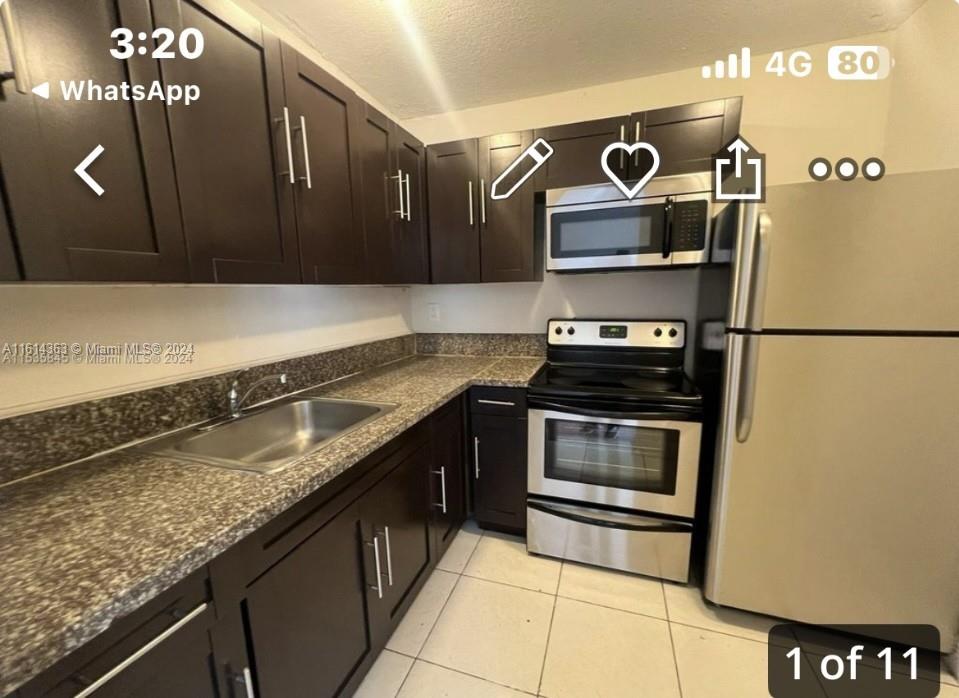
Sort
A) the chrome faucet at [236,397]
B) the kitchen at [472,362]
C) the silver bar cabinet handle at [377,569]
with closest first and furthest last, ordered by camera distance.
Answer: the kitchen at [472,362], the silver bar cabinet handle at [377,569], the chrome faucet at [236,397]

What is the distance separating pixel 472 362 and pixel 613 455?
99 centimetres

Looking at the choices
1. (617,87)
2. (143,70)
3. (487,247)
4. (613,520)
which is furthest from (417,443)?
(617,87)

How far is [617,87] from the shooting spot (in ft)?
6.54

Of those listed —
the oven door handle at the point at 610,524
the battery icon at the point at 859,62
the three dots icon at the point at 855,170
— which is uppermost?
the battery icon at the point at 859,62

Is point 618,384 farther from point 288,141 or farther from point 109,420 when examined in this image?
point 109,420

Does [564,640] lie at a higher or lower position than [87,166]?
lower

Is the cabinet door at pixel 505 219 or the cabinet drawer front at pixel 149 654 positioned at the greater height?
the cabinet door at pixel 505 219

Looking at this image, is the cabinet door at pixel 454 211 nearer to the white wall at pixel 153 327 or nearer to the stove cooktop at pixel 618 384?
the white wall at pixel 153 327

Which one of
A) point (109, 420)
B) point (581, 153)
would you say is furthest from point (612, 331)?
point (109, 420)

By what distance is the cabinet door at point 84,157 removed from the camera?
66 centimetres

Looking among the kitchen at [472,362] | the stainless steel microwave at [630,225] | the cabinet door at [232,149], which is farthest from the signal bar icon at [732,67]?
the cabinet door at [232,149]

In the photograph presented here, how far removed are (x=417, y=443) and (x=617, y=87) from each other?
7.02 feet

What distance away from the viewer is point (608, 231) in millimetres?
1754

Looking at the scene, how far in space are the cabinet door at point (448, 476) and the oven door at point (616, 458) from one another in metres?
0.36
